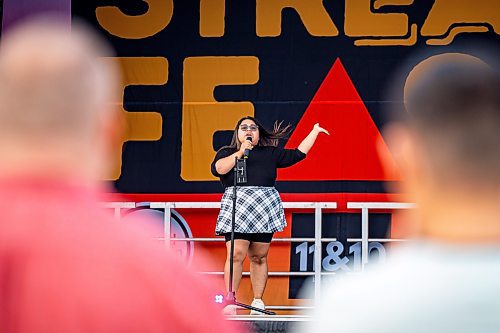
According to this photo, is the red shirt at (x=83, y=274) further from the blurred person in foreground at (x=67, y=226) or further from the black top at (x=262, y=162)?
the black top at (x=262, y=162)

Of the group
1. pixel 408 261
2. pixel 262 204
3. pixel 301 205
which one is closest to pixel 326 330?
pixel 408 261

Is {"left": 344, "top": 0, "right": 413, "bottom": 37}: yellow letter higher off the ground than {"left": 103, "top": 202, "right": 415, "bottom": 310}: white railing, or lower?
higher

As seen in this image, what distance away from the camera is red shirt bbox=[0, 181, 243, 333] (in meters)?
1.38

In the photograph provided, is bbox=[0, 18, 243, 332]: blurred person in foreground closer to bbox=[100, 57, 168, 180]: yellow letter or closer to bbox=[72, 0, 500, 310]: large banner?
bbox=[72, 0, 500, 310]: large banner

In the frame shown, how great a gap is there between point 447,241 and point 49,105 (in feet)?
1.99

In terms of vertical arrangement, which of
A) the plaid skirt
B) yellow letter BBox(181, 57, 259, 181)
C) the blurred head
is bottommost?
the plaid skirt

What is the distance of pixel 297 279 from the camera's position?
9547 millimetres

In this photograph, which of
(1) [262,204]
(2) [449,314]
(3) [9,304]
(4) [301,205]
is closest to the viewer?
(3) [9,304]

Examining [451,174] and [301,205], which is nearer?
[451,174]

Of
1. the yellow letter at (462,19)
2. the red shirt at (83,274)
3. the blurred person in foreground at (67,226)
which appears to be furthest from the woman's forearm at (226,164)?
the red shirt at (83,274)

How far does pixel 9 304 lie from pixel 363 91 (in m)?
8.46

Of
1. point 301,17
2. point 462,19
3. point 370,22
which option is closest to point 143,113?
point 301,17

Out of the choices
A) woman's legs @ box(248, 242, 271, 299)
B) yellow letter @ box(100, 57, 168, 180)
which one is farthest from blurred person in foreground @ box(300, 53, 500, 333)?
yellow letter @ box(100, 57, 168, 180)

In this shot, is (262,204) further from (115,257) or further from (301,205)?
(115,257)
